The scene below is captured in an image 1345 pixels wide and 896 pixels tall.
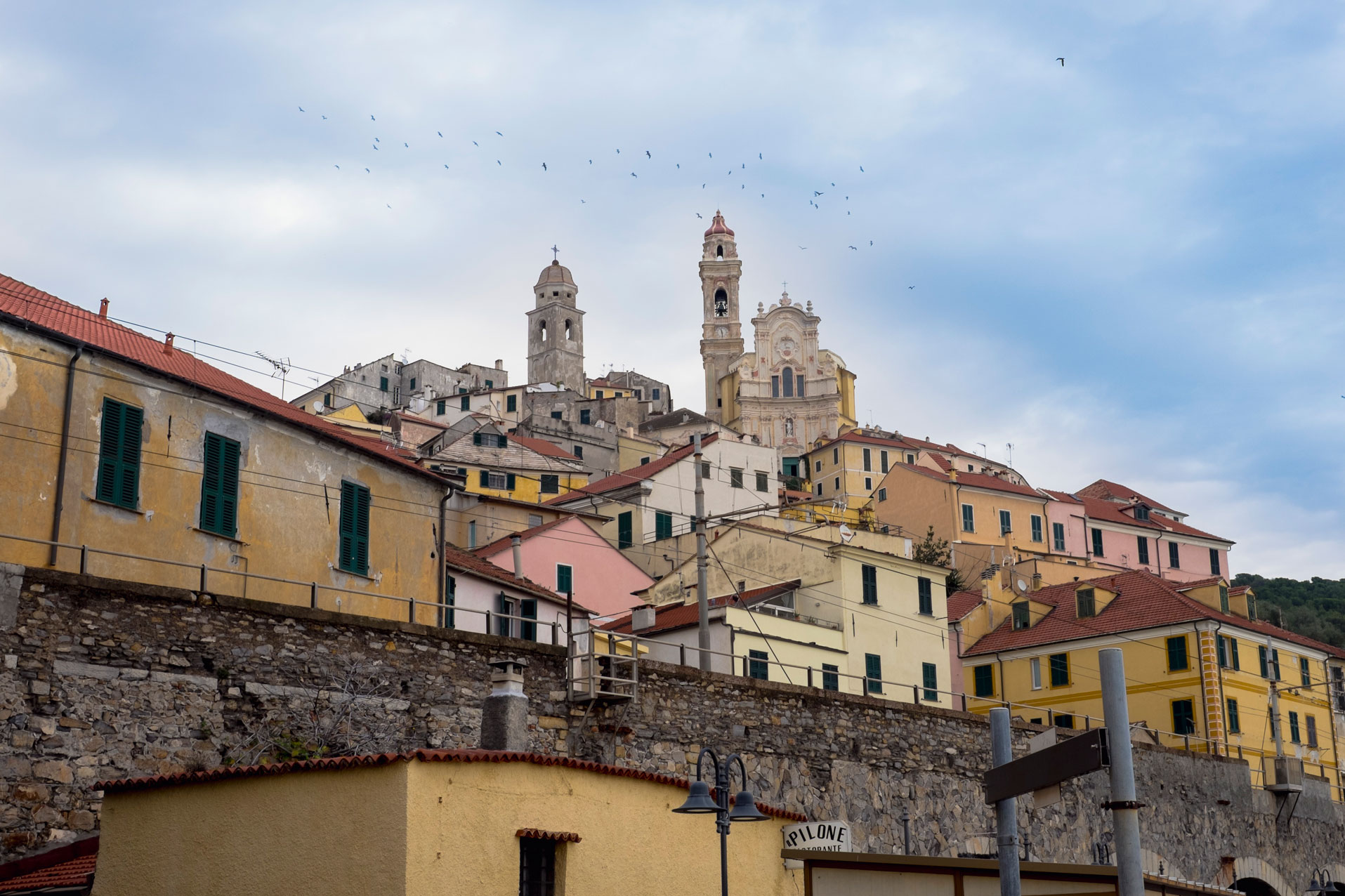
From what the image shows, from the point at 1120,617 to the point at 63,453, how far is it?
33619mm

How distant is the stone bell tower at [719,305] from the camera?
121 m

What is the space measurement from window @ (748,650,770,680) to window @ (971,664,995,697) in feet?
49.9

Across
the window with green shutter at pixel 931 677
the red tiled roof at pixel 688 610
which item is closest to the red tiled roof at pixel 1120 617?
the window with green shutter at pixel 931 677

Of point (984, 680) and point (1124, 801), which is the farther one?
point (984, 680)

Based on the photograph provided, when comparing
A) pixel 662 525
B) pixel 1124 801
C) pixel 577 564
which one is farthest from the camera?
pixel 662 525

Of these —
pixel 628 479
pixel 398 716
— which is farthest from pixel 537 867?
pixel 628 479

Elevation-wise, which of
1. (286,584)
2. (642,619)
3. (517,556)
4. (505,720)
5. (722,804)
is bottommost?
(722,804)

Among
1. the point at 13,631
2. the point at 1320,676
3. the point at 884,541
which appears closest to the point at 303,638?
the point at 13,631

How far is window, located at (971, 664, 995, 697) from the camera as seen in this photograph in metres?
47.5

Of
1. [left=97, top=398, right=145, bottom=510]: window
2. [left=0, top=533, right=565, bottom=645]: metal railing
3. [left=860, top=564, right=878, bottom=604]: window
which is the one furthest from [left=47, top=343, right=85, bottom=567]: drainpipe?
[left=860, top=564, right=878, bottom=604]: window

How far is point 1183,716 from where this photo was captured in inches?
1693

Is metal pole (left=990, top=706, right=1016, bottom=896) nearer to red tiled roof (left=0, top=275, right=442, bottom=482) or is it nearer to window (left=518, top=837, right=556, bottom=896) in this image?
window (left=518, top=837, right=556, bottom=896)

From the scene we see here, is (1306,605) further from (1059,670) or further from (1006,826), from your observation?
(1006,826)

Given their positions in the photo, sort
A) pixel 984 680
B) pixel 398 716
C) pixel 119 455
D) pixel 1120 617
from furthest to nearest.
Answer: pixel 984 680
pixel 1120 617
pixel 119 455
pixel 398 716
